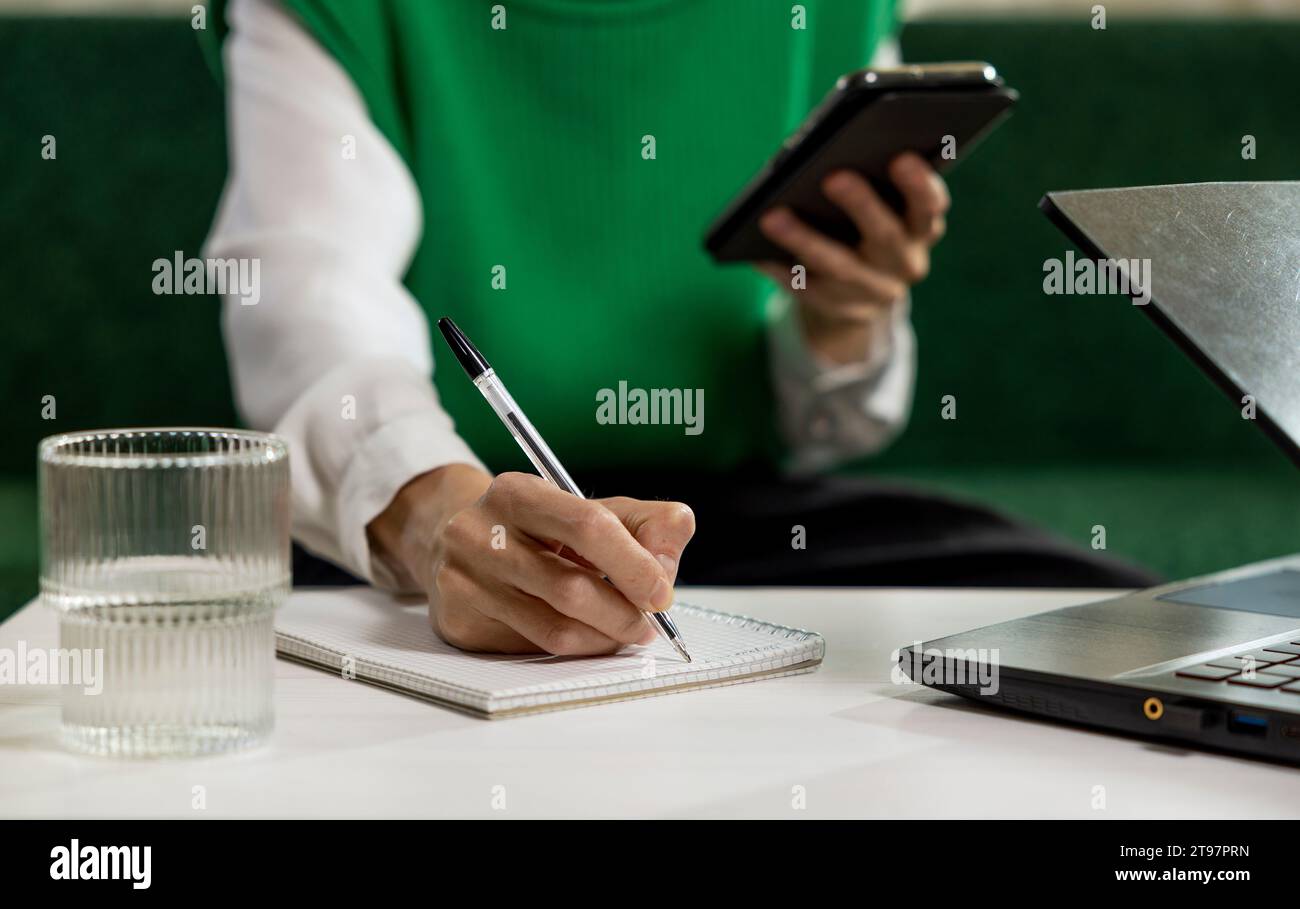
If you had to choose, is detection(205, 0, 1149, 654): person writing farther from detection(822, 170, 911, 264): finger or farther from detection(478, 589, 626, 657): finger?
detection(478, 589, 626, 657): finger

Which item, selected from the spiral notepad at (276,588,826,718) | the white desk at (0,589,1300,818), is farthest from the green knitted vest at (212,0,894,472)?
the white desk at (0,589,1300,818)

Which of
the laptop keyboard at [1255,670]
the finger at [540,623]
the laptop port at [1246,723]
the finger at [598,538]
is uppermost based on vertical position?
the finger at [598,538]

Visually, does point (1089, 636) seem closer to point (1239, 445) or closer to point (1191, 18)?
point (1239, 445)

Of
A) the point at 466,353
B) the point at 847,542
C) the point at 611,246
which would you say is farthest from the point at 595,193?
the point at 466,353

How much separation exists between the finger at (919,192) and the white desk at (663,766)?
57cm

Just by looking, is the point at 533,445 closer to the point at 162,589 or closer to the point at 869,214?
the point at 162,589

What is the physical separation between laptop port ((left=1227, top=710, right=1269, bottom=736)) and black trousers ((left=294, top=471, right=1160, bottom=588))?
0.57m

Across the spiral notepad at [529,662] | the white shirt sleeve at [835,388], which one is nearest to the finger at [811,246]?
the white shirt sleeve at [835,388]

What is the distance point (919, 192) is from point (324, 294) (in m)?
0.44

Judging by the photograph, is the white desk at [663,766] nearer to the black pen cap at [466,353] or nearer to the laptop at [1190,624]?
the laptop at [1190,624]

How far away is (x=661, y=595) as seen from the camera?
0.60 m

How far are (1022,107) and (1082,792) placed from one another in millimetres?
1634

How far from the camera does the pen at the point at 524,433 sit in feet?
2.04
